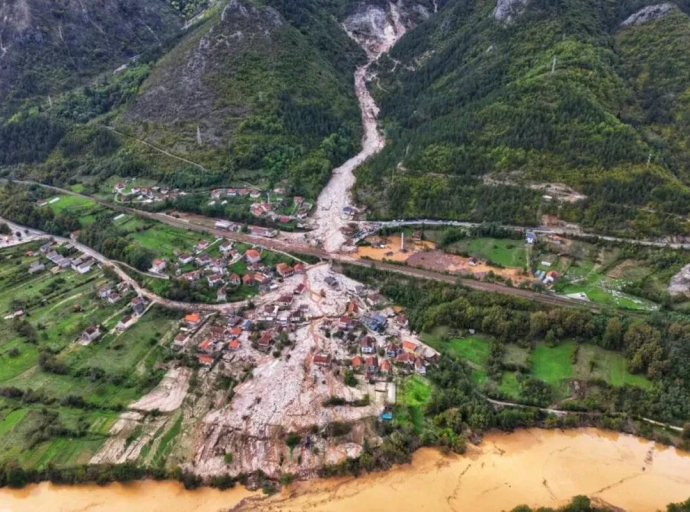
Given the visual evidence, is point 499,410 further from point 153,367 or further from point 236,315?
point 153,367

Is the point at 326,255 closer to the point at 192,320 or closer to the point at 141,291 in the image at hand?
the point at 192,320

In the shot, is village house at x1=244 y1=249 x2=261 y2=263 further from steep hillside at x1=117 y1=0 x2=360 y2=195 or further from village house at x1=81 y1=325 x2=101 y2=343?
village house at x1=81 y1=325 x2=101 y2=343

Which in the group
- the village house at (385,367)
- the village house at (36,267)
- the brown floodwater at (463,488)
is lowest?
the brown floodwater at (463,488)

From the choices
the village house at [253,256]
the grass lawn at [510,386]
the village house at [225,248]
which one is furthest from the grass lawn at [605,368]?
the village house at [225,248]

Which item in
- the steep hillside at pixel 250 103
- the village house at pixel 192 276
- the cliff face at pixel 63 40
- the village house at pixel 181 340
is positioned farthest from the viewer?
the cliff face at pixel 63 40

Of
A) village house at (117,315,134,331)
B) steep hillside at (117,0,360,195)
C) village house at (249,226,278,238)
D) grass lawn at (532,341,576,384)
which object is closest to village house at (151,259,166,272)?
village house at (117,315,134,331)

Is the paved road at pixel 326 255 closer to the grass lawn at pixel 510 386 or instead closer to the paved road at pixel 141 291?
the paved road at pixel 141 291

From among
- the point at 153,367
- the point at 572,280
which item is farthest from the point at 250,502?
the point at 572,280
